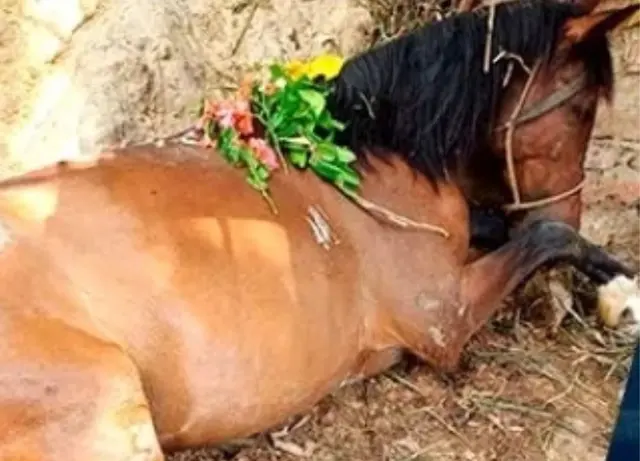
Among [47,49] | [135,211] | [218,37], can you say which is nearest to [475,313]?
[135,211]

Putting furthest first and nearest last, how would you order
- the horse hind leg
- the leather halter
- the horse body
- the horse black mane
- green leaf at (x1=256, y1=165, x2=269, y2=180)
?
the leather halter
the horse black mane
green leaf at (x1=256, y1=165, x2=269, y2=180)
the horse body
the horse hind leg

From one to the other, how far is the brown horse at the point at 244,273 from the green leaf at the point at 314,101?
0.50 ft

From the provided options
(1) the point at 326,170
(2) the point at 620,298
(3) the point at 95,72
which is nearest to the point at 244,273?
(1) the point at 326,170

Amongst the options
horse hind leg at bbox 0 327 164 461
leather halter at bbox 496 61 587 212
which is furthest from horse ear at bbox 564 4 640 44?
horse hind leg at bbox 0 327 164 461

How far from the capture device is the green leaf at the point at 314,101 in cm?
295

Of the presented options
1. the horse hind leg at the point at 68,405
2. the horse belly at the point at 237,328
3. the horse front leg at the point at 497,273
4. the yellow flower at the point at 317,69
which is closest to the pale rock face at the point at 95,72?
the yellow flower at the point at 317,69

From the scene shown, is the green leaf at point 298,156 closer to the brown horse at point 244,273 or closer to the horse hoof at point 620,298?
the brown horse at point 244,273

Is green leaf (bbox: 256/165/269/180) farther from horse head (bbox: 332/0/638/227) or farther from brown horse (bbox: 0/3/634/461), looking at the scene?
horse head (bbox: 332/0/638/227)

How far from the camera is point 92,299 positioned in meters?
2.44

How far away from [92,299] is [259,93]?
2.54 ft

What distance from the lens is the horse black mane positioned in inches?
122

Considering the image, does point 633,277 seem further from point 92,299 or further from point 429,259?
point 92,299

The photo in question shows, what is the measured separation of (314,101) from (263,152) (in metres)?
0.19

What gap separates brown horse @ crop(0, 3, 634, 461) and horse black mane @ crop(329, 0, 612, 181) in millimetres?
12
